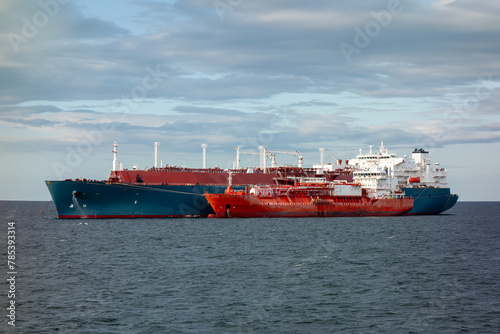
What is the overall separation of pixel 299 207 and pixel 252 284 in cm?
4745

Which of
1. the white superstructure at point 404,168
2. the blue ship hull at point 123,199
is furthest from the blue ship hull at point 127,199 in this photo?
the white superstructure at point 404,168

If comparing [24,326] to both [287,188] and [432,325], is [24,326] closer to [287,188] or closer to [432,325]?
[432,325]

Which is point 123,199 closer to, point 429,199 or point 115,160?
point 115,160

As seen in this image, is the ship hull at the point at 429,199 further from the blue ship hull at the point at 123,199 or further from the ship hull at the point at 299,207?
the blue ship hull at the point at 123,199

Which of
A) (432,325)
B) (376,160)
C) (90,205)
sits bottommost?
(432,325)

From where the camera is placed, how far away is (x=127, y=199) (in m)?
72.8

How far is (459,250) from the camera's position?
4697 cm

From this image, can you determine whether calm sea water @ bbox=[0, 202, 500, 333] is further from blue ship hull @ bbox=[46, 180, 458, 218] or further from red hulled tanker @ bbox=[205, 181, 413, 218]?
red hulled tanker @ bbox=[205, 181, 413, 218]

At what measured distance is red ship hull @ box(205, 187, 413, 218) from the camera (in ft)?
241

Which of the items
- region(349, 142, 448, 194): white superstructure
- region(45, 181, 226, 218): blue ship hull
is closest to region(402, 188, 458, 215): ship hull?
region(349, 142, 448, 194): white superstructure

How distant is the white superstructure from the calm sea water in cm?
3831

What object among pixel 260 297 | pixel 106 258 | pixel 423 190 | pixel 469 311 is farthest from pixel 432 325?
pixel 423 190

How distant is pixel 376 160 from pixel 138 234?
52142 millimetres

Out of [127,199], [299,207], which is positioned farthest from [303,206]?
[127,199]
